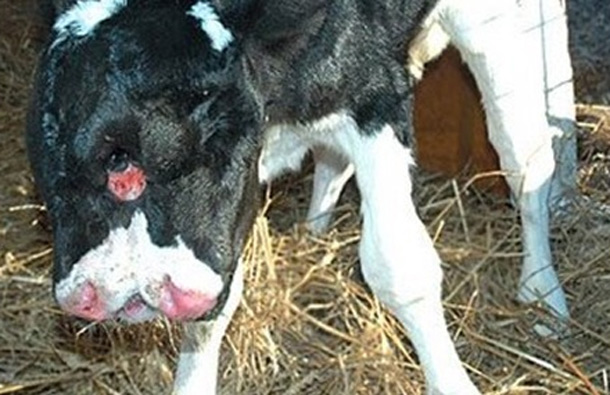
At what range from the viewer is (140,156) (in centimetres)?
363

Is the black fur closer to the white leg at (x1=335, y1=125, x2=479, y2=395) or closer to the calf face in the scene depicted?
the calf face

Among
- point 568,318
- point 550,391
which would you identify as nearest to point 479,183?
point 568,318

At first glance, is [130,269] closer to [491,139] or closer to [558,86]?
[491,139]

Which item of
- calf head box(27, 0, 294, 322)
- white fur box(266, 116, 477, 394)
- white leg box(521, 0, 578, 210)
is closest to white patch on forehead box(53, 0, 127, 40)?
calf head box(27, 0, 294, 322)

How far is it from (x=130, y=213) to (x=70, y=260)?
159 millimetres

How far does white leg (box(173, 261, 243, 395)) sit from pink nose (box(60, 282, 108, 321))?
937 millimetres

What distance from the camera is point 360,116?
4266 mm

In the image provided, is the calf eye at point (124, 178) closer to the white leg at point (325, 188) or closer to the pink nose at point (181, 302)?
the pink nose at point (181, 302)

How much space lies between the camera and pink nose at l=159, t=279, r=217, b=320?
12.1 feet

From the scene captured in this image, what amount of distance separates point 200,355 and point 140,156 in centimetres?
115

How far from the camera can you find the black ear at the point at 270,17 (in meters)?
3.90

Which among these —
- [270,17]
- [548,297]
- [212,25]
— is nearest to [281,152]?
[270,17]

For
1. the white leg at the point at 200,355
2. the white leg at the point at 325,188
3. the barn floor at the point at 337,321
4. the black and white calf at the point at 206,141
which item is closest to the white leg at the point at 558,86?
the barn floor at the point at 337,321

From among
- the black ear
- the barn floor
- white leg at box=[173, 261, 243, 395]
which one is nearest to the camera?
the black ear
